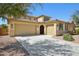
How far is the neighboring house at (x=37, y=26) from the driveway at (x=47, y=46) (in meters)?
0.12

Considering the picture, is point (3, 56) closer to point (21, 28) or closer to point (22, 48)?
point (22, 48)

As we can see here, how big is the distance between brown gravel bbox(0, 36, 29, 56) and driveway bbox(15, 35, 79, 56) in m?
0.09

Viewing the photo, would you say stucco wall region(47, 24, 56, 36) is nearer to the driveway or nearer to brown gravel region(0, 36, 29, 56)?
the driveway

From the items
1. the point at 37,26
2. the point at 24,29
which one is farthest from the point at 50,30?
the point at 24,29

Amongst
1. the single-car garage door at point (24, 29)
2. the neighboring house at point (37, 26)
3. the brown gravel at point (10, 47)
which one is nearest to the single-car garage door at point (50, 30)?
the neighboring house at point (37, 26)

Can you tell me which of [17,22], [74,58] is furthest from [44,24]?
[74,58]

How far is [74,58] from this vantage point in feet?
13.8

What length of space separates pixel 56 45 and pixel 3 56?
1.11m

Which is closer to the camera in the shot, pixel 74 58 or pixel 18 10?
pixel 74 58

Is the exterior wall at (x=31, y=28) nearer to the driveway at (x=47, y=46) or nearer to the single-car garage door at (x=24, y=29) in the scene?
the single-car garage door at (x=24, y=29)

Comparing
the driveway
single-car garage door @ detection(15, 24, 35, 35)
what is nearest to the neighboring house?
single-car garage door @ detection(15, 24, 35, 35)

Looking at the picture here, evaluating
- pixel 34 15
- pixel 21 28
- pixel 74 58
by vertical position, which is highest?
pixel 34 15

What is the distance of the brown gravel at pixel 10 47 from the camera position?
432cm

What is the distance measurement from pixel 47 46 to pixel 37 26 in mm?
477
